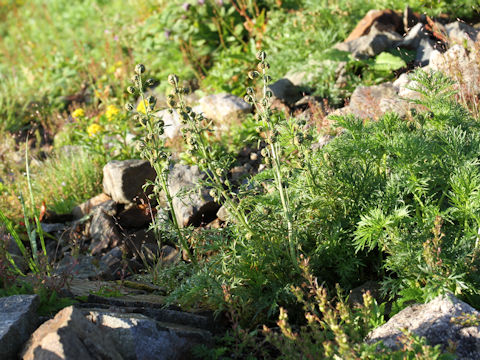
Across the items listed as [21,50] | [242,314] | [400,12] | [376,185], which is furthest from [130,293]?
[21,50]

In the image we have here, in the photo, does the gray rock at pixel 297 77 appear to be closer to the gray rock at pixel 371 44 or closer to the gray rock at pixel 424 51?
the gray rock at pixel 371 44

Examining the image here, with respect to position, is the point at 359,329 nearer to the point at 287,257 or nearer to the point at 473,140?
the point at 287,257

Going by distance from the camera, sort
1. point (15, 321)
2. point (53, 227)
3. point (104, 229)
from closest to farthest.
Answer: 1. point (15, 321)
2. point (104, 229)
3. point (53, 227)

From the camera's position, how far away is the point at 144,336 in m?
2.67

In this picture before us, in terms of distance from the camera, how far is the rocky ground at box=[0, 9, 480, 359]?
2.48 metres

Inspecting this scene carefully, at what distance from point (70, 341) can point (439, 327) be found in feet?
5.65

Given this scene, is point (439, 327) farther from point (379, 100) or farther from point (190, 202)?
point (379, 100)

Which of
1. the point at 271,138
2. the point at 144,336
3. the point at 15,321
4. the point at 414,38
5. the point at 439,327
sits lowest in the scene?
the point at 414,38

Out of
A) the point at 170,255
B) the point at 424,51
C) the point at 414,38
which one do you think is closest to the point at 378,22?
the point at 414,38

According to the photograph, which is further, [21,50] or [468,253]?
[21,50]

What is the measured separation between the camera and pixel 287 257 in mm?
3227

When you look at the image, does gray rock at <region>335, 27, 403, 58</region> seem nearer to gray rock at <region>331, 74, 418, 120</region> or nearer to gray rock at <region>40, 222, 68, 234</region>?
gray rock at <region>331, 74, 418, 120</region>

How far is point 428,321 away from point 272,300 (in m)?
0.91

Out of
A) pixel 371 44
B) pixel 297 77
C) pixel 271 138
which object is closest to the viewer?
pixel 271 138
